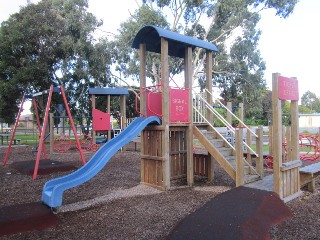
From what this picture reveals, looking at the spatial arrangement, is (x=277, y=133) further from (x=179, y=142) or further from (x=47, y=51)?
(x=47, y=51)

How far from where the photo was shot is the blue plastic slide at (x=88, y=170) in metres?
5.44

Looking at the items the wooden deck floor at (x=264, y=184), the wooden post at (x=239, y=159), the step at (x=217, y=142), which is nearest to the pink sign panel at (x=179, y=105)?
the step at (x=217, y=142)

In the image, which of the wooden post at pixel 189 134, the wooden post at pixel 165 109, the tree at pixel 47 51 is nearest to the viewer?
the wooden post at pixel 165 109

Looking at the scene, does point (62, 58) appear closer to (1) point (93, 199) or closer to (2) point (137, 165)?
(2) point (137, 165)

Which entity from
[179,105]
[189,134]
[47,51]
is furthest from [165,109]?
[47,51]

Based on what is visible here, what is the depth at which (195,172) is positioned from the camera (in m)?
8.70

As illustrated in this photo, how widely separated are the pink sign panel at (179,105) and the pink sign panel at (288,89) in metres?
2.52

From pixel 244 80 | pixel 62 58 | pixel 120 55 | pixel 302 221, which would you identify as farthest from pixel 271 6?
pixel 302 221

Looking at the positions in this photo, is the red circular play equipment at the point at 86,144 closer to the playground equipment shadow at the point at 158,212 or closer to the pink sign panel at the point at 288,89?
the playground equipment shadow at the point at 158,212

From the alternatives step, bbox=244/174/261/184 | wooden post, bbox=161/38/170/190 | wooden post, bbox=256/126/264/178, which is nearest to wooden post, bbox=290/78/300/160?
wooden post, bbox=256/126/264/178

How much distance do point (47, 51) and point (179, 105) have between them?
16.8 metres

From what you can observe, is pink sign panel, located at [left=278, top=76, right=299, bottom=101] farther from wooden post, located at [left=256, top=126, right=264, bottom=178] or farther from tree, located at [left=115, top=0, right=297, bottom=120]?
tree, located at [left=115, top=0, right=297, bottom=120]

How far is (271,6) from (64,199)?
23061 mm

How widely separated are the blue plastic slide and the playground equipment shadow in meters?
0.33
